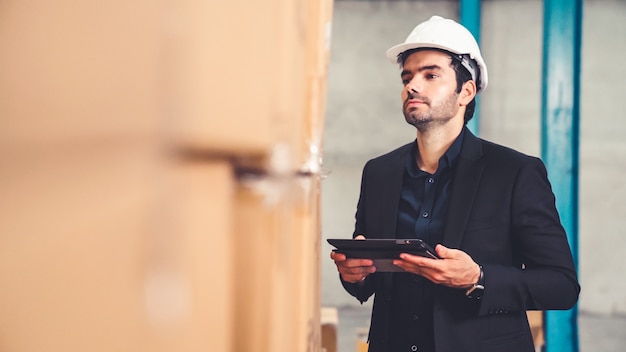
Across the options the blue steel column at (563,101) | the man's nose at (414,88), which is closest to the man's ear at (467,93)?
the man's nose at (414,88)

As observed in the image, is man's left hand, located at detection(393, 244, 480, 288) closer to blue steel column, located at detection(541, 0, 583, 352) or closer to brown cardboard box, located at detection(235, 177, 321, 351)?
brown cardboard box, located at detection(235, 177, 321, 351)

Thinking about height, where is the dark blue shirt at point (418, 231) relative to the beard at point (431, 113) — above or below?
below

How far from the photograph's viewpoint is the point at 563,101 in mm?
3234

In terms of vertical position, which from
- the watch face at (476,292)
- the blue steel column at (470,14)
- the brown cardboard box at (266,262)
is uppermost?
the blue steel column at (470,14)

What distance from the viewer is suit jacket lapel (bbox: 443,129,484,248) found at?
3.73ft

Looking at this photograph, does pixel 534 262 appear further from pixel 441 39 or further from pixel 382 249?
pixel 441 39

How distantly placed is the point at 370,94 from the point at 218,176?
4.34m

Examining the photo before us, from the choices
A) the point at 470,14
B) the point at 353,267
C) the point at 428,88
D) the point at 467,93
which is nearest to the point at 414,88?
the point at 428,88

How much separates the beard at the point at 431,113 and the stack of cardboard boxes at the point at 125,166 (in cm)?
102

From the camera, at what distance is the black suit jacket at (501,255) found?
1.10 meters

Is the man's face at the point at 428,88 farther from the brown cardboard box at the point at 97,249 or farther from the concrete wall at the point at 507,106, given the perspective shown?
the concrete wall at the point at 507,106

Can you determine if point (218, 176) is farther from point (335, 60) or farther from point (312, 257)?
point (335, 60)

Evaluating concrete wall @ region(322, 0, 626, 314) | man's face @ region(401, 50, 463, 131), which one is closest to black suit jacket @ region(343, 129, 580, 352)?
man's face @ region(401, 50, 463, 131)

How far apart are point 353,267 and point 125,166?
91 cm
